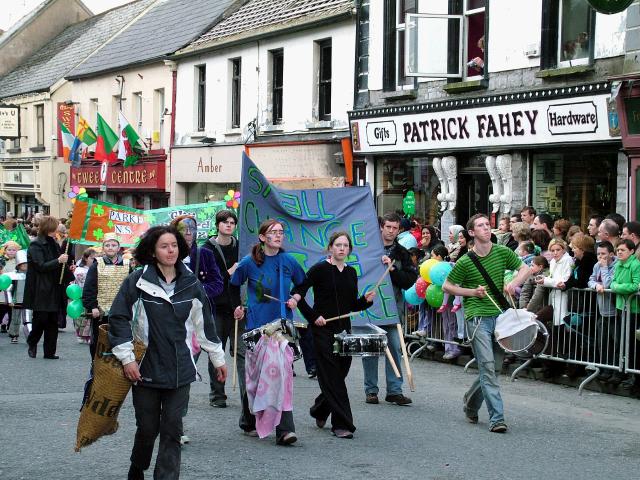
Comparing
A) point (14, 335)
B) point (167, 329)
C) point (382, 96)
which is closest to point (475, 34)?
point (382, 96)

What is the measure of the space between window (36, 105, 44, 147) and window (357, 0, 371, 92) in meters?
21.2

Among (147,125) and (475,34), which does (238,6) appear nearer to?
(147,125)

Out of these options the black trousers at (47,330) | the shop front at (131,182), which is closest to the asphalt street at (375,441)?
the black trousers at (47,330)

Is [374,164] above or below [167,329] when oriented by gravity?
above

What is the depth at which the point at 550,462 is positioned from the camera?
814 centimetres

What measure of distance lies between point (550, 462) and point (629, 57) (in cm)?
834

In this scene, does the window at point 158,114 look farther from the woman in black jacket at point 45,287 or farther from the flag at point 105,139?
the woman in black jacket at point 45,287

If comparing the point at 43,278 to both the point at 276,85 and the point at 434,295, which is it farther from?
the point at 276,85

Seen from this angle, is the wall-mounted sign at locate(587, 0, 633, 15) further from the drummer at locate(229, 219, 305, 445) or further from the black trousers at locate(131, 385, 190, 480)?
the black trousers at locate(131, 385, 190, 480)

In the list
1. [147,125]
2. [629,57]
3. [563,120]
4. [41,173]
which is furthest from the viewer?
[41,173]

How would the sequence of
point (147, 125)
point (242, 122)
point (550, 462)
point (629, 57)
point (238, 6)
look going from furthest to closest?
point (147, 125), point (238, 6), point (242, 122), point (629, 57), point (550, 462)

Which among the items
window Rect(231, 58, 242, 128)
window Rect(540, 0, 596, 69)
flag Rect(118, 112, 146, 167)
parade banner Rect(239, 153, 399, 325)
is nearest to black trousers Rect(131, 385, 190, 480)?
parade banner Rect(239, 153, 399, 325)

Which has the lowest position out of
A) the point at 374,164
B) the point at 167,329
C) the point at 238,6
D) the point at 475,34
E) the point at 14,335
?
the point at 14,335

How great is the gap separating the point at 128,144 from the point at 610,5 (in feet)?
68.9
